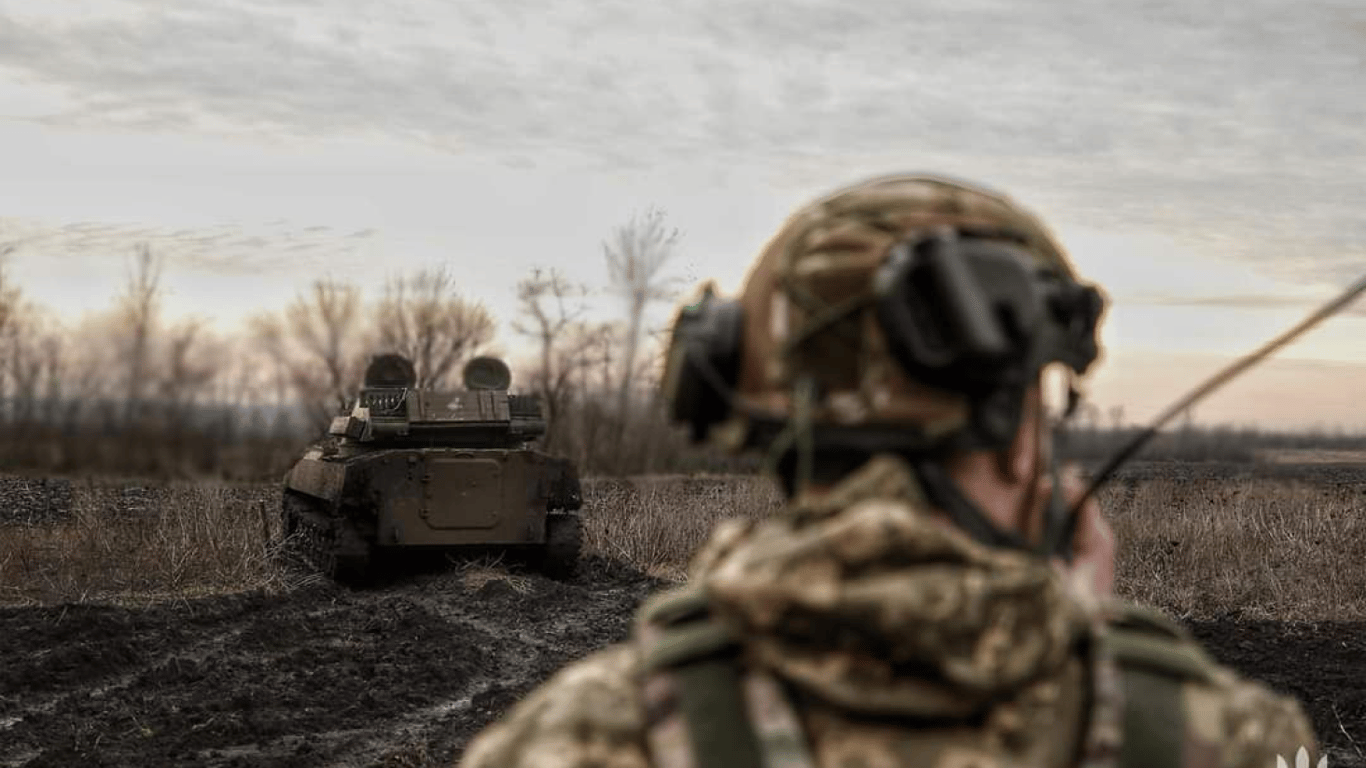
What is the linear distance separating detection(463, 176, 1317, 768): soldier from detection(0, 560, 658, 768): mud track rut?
241 inches

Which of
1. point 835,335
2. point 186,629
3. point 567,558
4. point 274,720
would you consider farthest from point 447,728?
point 835,335

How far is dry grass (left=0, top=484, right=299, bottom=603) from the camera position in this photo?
1305cm

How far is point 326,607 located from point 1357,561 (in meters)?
8.37

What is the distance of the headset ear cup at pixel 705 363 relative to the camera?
135 cm

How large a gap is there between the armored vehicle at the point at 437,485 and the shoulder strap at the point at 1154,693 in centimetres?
1227

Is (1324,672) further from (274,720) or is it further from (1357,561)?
(274,720)

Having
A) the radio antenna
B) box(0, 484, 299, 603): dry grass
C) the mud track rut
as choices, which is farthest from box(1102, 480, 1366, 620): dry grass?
the radio antenna

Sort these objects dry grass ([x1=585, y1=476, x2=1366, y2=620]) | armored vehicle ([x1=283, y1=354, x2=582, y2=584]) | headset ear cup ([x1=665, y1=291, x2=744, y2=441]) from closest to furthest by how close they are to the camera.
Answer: headset ear cup ([x1=665, y1=291, x2=744, y2=441]), dry grass ([x1=585, y1=476, x2=1366, y2=620]), armored vehicle ([x1=283, y1=354, x2=582, y2=584])

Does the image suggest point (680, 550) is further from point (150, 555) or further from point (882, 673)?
point (882, 673)

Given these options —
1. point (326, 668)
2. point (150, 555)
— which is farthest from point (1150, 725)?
point (150, 555)

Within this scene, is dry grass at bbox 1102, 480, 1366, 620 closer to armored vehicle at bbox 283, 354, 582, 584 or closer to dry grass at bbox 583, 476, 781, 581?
dry grass at bbox 583, 476, 781, 581

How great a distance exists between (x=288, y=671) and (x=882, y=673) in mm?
8623

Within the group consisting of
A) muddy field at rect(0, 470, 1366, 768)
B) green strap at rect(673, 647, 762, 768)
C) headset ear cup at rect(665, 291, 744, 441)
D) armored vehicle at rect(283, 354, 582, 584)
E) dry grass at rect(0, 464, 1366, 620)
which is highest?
headset ear cup at rect(665, 291, 744, 441)

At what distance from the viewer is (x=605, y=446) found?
30.4 metres
